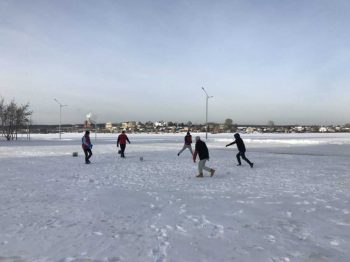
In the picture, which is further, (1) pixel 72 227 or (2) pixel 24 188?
(2) pixel 24 188

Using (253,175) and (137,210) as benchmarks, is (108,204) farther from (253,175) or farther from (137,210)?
(253,175)

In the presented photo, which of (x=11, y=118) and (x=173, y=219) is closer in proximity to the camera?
(x=173, y=219)

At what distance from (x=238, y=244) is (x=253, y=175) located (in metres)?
8.54

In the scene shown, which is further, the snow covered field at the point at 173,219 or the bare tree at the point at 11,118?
the bare tree at the point at 11,118

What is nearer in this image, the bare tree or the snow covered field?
the snow covered field

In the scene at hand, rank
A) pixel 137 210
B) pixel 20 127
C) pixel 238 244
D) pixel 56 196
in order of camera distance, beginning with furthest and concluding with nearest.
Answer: pixel 20 127 → pixel 56 196 → pixel 137 210 → pixel 238 244

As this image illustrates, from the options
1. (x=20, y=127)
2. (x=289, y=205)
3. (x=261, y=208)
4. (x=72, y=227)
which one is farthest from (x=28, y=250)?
(x=20, y=127)

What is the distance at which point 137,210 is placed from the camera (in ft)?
26.2

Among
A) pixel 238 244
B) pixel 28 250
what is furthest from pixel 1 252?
pixel 238 244

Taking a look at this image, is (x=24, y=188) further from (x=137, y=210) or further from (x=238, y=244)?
(x=238, y=244)

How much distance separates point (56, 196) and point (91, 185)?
6.30 ft

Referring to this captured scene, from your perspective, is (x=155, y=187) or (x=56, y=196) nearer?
(x=56, y=196)

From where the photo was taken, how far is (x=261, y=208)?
8305mm

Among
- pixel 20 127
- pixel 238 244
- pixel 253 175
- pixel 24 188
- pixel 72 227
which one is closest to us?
pixel 238 244
